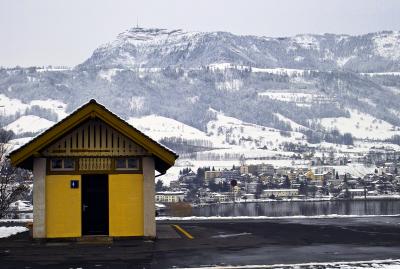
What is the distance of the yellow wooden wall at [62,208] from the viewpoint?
28625 mm

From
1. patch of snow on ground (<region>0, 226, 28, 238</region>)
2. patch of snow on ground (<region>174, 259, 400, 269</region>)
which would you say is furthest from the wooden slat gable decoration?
patch of snow on ground (<region>174, 259, 400, 269</region>)

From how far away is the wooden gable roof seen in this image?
1107 inches

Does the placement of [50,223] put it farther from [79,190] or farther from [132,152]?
[132,152]

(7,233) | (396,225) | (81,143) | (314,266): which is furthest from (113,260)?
(396,225)

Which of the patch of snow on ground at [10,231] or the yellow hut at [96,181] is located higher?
the yellow hut at [96,181]

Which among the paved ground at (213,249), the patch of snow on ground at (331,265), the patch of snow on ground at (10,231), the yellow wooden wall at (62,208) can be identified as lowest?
the patch of snow on ground at (331,265)

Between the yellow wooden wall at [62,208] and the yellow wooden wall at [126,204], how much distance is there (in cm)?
125

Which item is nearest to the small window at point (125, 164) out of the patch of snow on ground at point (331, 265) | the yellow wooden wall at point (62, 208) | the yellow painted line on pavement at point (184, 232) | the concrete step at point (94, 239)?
the yellow wooden wall at point (62, 208)

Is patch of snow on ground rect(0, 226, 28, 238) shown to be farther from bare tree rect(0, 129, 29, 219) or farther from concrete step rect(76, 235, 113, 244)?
bare tree rect(0, 129, 29, 219)

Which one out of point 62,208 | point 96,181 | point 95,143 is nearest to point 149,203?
point 96,181

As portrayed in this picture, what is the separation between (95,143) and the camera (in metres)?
29.1

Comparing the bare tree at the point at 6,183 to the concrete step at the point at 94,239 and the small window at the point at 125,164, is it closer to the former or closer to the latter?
the small window at the point at 125,164

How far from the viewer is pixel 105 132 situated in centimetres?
2933

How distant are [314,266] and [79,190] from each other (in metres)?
11.2
